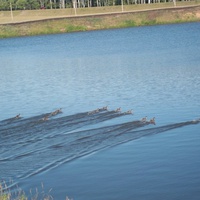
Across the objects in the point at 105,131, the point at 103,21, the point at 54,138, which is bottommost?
the point at 103,21

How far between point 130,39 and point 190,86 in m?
52.4

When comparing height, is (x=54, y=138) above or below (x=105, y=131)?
above

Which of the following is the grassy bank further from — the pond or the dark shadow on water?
the dark shadow on water

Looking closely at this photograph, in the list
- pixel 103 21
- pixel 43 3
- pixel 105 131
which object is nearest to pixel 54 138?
pixel 105 131

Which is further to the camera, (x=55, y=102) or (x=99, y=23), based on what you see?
(x=99, y=23)

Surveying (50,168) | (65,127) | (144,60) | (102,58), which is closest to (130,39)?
(102,58)

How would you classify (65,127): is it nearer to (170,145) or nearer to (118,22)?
(170,145)

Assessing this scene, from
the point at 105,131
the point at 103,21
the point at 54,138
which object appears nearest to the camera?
the point at 54,138

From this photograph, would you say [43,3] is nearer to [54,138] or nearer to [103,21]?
[103,21]

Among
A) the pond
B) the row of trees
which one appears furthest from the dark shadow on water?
the row of trees

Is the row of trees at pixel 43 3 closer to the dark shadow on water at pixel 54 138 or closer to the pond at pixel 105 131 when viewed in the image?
the pond at pixel 105 131

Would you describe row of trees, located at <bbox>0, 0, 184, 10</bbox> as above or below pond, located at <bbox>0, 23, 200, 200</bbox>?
below

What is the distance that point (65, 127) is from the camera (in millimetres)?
28031

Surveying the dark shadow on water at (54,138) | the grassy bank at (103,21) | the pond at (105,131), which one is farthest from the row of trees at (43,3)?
the dark shadow on water at (54,138)
